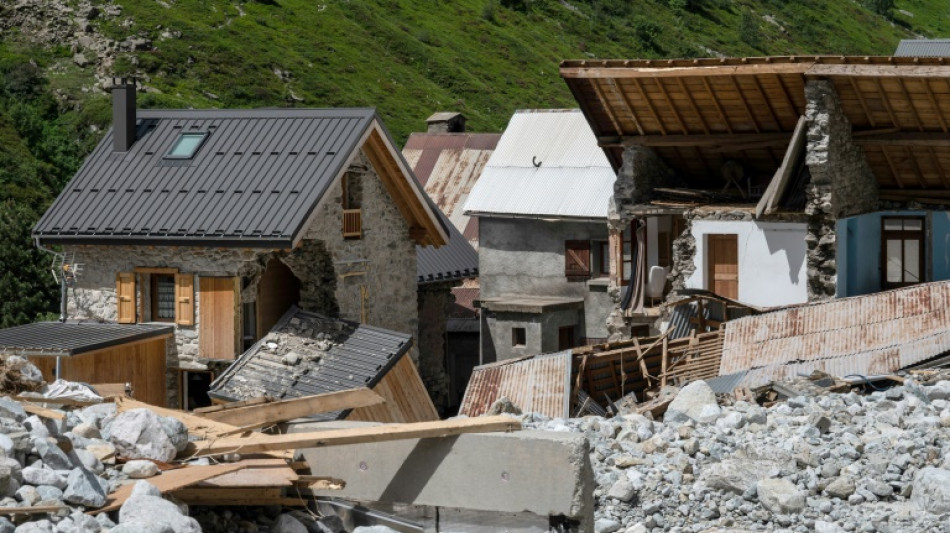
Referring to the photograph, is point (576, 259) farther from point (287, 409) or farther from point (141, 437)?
point (141, 437)

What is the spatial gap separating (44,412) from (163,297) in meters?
17.8

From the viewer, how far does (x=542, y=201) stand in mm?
41625

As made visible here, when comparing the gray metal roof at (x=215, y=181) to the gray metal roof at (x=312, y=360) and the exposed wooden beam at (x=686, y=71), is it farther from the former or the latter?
the exposed wooden beam at (x=686, y=71)

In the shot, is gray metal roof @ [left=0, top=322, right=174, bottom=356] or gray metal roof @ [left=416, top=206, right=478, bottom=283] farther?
gray metal roof @ [left=416, top=206, right=478, bottom=283]

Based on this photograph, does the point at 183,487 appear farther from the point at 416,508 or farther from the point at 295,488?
the point at 416,508

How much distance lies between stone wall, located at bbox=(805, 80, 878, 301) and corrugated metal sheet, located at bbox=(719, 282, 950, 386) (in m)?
3.75

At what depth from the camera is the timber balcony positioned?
29.8 m

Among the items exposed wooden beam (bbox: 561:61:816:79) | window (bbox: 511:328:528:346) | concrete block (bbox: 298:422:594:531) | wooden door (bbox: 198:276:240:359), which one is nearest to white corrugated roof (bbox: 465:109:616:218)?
window (bbox: 511:328:528:346)

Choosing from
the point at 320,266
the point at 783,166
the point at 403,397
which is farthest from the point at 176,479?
the point at 783,166

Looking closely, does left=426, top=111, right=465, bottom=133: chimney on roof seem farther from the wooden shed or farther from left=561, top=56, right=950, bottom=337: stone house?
the wooden shed

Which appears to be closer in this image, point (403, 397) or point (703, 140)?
point (403, 397)

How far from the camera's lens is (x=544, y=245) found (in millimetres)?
42094

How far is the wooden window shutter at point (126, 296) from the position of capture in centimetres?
2872

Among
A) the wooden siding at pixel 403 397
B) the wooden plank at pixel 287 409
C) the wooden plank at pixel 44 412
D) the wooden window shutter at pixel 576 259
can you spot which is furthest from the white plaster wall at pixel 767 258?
the wooden plank at pixel 44 412
